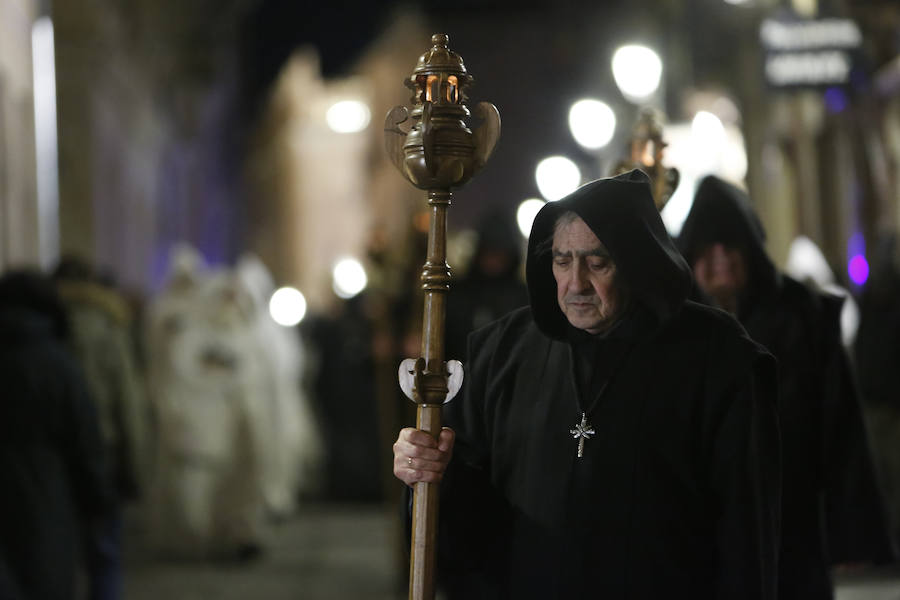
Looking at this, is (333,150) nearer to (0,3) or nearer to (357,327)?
(357,327)

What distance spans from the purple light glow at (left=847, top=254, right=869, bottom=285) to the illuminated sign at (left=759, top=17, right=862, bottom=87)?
2.92 m

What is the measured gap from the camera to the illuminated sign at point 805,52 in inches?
495

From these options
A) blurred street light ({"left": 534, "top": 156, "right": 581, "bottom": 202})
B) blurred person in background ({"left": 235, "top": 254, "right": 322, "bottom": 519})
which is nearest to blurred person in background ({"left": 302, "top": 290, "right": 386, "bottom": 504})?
blurred person in background ({"left": 235, "top": 254, "right": 322, "bottom": 519})

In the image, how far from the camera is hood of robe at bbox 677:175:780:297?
200 inches

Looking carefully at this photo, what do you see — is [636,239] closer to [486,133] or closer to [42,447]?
[486,133]

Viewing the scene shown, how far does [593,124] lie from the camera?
11922mm

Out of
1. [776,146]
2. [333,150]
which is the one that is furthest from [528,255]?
[333,150]

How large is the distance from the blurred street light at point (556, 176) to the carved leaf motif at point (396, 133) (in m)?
9.75

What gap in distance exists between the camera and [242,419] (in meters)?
12.4

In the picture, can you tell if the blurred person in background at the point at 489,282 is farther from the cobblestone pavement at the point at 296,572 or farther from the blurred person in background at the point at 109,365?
the blurred person in background at the point at 109,365

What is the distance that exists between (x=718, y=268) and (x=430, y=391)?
1941mm

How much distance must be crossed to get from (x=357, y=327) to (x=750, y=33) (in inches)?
335

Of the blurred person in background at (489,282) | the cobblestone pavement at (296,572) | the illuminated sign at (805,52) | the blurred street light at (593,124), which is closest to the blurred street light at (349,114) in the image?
the cobblestone pavement at (296,572)

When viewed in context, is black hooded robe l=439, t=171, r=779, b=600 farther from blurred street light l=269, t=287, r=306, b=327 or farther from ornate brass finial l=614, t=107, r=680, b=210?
blurred street light l=269, t=287, r=306, b=327
